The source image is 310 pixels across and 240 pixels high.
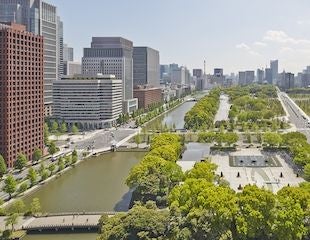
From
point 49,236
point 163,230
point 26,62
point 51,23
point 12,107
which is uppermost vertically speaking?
point 51,23

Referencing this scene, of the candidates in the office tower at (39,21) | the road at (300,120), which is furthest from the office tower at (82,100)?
the road at (300,120)

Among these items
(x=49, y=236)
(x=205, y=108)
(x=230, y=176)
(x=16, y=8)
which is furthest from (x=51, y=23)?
(x=49, y=236)

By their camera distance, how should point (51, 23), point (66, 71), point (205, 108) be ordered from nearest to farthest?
1. point (205, 108)
2. point (51, 23)
3. point (66, 71)

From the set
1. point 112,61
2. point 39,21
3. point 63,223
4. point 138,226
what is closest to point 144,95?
point 112,61

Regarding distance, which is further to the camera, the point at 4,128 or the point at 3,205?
the point at 4,128

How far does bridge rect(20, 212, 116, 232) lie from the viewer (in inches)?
1075

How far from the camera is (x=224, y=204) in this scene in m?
23.6

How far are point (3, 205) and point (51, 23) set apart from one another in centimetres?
6745

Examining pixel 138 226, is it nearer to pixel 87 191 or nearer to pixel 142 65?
pixel 87 191

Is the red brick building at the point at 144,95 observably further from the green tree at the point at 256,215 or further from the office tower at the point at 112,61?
the green tree at the point at 256,215

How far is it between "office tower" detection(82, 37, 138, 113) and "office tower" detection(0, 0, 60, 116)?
12.4m

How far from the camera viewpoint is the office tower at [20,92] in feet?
142

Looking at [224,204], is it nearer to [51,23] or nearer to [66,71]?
[51,23]

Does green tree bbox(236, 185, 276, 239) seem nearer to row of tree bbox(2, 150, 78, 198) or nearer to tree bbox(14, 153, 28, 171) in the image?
row of tree bbox(2, 150, 78, 198)
